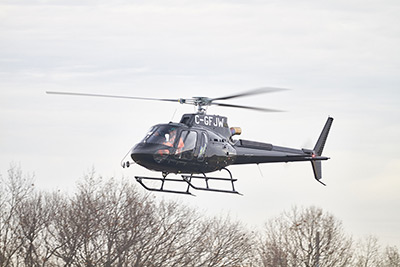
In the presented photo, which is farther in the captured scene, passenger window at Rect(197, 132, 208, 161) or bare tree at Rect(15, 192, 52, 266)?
bare tree at Rect(15, 192, 52, 266)

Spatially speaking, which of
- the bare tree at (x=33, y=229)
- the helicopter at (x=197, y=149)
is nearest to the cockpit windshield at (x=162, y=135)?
the helicopter at (x=197, y=149)

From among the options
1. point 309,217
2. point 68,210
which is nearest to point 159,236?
point 68,210

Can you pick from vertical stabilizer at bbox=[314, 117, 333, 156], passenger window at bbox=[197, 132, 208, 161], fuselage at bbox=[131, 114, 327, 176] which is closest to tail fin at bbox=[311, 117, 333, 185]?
vertical stabilizer at bbox=[314, 117, 333, 156]

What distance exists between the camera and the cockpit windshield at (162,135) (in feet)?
104

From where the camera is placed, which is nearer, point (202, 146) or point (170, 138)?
point (170, 138)

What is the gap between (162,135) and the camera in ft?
104

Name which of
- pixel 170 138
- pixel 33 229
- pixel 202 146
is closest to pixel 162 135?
pixel 170 138

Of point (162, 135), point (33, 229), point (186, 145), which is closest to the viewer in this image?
point (162, 135)

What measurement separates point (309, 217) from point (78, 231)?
2207cm

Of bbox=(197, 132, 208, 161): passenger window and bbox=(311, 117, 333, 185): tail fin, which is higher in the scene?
bbox=(311, 117, 333, 185): tail fin

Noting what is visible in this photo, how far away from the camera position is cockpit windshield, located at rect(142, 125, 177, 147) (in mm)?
31688

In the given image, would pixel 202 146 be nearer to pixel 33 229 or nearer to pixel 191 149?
pixel 191 149

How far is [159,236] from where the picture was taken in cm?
5962

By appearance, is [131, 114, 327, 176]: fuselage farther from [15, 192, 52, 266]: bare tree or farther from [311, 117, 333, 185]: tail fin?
[15, 192, 52, 266]: bare tree
